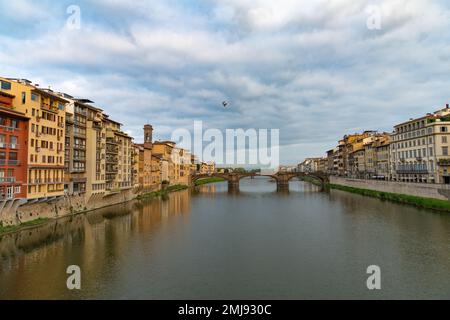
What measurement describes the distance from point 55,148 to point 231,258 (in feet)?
81.2

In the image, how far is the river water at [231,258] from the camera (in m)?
16.8

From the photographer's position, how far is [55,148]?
35.3 metres

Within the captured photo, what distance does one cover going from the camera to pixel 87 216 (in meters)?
40.2

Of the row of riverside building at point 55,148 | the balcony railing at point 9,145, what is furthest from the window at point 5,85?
the balcony railing at point 9,145

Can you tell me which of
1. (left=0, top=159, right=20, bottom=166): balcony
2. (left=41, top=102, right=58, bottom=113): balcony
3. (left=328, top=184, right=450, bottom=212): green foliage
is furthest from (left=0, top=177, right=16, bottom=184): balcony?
(left=328, top=184, right=450, bottom=212): green foliage

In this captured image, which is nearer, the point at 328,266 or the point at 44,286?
the point at 44,286

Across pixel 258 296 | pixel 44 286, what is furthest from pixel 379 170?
pixel 44 286

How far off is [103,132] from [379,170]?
61711mm

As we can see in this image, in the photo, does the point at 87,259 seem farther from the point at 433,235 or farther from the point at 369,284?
the point at 433,235

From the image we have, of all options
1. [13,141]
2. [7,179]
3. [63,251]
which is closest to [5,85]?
[13,141]

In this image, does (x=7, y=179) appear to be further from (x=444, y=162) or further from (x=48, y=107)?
(x=444, y=162)

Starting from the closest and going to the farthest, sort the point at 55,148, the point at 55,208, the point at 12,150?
the point at 12,150 → the point at 55,148 → the point at 55,208

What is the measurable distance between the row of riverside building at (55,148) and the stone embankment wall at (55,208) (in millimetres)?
853

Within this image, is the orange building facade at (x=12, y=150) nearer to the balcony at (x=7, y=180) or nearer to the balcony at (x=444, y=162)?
the balcony at (x=7, y=180)
